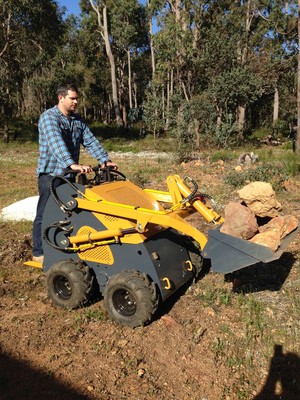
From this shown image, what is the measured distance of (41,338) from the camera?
3199mm

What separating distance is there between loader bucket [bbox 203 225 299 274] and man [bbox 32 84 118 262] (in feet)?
4.49

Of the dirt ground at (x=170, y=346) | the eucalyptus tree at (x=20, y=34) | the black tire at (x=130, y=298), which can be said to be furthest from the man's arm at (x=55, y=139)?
the eucalyptus tree at (x=20, y=34)

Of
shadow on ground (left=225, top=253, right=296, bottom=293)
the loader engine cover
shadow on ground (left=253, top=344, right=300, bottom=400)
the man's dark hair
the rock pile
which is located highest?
the man's dark hair

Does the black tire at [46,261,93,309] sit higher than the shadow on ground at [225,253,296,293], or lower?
higher

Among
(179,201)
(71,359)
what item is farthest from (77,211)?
(71,359)

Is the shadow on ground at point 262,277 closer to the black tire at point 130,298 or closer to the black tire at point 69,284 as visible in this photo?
the black tire at point 130,298

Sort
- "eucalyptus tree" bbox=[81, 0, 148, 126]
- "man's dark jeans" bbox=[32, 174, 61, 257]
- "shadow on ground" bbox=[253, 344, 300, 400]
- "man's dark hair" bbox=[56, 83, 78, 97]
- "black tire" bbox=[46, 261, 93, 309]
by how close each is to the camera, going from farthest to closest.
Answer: "eucalyptus tree" bbox=[81, 0, 148, 126] < "man's dark jeans" bbox=[32, 174, 61, 257] < "man's dark hair" bbox=[56, 83, 78, 97] < "black tire" bbox=[46, 261, 93, 309] < "shadow on ground" bbox=[253, 344, 300, 400]

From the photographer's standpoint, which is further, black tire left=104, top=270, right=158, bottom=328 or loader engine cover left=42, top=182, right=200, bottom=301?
loader engine cover left=42, top=182, right=200, bottom=301

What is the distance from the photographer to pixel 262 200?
3.25 metres

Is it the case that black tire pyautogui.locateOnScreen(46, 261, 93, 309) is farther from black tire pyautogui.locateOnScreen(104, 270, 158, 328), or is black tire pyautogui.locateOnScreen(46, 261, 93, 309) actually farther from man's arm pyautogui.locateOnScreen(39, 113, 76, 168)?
man's arm pyautogui.locateOnScreen(39, 113, 76, 168)

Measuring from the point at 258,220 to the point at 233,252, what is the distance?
662 millimetres

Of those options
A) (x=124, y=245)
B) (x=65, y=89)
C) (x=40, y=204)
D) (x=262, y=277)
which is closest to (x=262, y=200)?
(x=262, y=277)

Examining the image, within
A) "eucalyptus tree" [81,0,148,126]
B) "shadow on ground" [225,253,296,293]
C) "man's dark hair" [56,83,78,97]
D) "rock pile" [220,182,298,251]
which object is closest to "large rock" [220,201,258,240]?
"rock pile" [220,182,298,251]

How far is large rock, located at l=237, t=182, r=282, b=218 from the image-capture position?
3.23m
